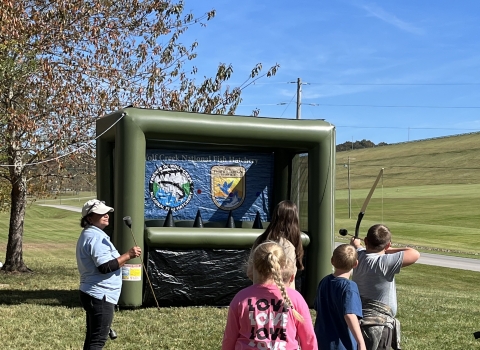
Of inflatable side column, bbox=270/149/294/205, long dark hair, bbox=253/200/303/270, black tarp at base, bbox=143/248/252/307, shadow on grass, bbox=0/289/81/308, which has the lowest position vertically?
shadow on grass, bbox=0/289/81/308

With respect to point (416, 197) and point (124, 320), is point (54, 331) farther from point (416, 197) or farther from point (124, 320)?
point (416, 197)

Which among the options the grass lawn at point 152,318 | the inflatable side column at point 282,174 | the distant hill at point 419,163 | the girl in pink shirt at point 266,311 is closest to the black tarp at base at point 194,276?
the grass lawn at point 152,318

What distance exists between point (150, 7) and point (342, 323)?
33.4ft

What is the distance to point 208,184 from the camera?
9.95 m

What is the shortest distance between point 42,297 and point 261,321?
7512 millimetres

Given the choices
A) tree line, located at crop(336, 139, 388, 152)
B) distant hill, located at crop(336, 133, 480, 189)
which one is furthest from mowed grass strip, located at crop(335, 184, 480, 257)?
tree line, located at crop(336, 139, 388, 152)

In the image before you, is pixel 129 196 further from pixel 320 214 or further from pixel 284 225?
→ pixel 284 225

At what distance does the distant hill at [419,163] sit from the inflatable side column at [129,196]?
74.7m

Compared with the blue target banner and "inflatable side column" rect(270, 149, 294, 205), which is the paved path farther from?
the blue target banner

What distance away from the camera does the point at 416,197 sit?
70.2 meters

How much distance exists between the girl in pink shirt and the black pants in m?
1.79

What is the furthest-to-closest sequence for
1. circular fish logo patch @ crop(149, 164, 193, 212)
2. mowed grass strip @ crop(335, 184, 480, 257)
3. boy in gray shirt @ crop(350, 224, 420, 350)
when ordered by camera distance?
mowed grass strip @ crop(335, 184, 480, 257), circular fish logo patch @ crop(149, 164, 193, 212), boy in gray shirt @ crop(350, 224, 420, 350)

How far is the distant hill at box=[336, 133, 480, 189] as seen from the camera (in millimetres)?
83812

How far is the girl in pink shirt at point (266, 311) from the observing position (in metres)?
3.16
